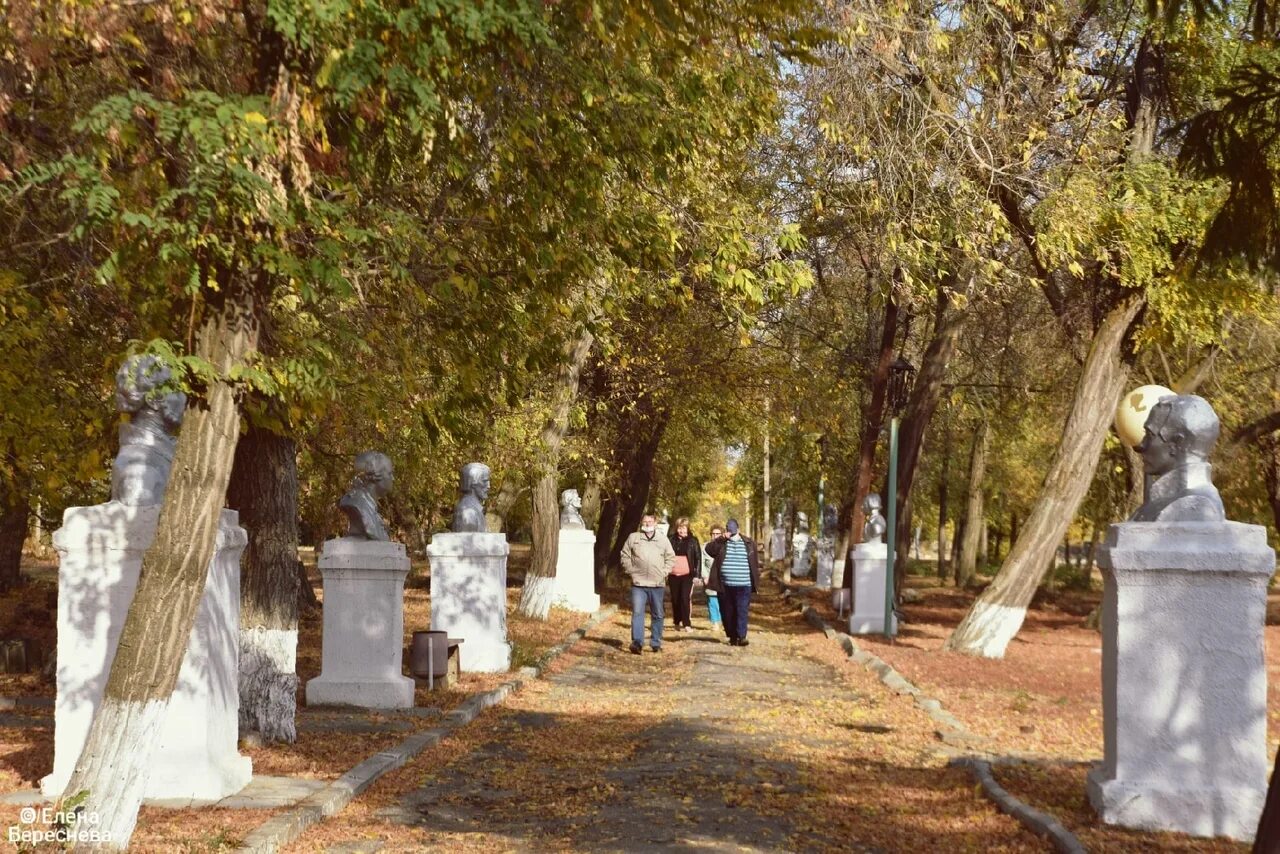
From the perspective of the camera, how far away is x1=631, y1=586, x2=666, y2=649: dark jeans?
2167 cm

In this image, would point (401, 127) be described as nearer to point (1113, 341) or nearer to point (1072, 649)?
point (1113, 341)

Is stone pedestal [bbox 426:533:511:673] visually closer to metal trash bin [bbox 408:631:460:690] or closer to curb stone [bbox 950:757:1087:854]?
metal trash bin [bbox 408:631:460:690]

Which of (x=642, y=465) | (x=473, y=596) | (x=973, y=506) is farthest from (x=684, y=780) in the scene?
(x=973, y=506)

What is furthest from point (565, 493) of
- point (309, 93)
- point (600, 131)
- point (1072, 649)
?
point (309, 93)

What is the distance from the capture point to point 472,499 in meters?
18.1

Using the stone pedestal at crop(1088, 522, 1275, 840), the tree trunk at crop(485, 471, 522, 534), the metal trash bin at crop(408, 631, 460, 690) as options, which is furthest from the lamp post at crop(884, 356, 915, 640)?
the stone pedestal at crop(1088, 522, 1275, 840)

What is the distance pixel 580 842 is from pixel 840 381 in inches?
930

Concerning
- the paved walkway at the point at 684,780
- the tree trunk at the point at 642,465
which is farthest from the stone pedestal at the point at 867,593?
the paved walkway at the point at 684,780

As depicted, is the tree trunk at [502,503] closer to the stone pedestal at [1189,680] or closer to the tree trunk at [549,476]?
the tree trunk at [549,476]

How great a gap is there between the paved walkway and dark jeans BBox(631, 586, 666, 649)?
4.32 metres

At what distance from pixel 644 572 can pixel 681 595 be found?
4754 millimetres

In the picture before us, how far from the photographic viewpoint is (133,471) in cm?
914

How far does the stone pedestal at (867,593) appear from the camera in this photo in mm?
24781

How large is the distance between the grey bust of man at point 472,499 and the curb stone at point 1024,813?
8.19 m
